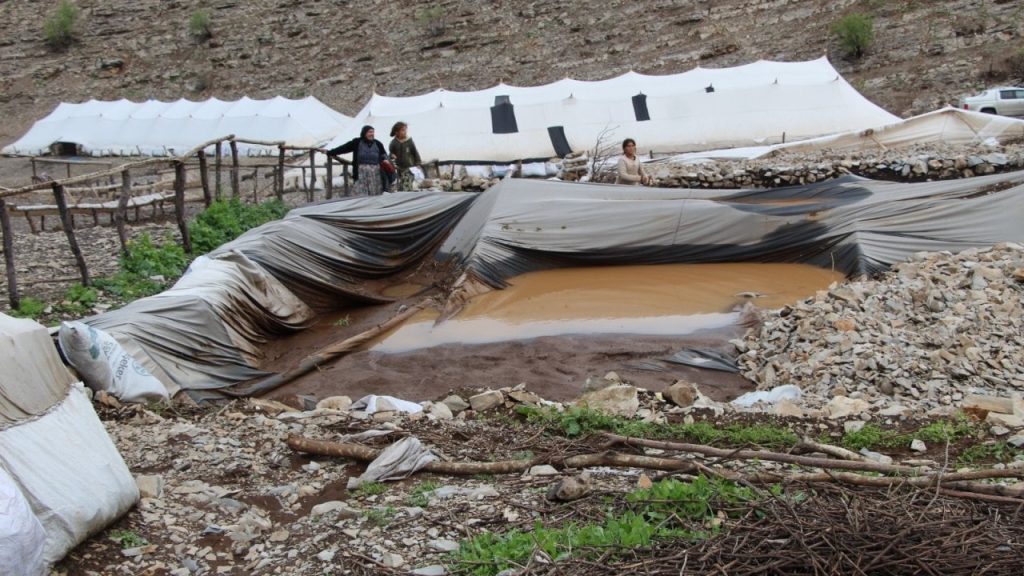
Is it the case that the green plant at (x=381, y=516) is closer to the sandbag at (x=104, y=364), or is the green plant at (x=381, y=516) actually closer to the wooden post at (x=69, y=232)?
the sandbag at (x=104, y=364)

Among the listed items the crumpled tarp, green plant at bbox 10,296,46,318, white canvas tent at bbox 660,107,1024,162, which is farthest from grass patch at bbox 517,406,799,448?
white canvas tent at bbox 660,107,1024,162

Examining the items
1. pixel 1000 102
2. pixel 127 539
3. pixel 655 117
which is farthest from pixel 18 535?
pixel 1000 102

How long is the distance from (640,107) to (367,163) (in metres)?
10.7

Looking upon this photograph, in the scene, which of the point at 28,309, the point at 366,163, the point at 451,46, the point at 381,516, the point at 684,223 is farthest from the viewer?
the point at 451,46

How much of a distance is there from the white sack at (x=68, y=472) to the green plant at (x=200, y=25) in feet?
109

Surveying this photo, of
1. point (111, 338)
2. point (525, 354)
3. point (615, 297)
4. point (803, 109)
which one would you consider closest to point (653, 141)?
point (803, 109)

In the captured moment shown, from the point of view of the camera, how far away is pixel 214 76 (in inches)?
1299

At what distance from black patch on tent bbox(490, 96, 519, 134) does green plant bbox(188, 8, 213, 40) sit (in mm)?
18140

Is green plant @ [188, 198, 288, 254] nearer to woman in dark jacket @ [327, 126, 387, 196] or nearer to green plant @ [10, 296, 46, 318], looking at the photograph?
woman in dark jacket @ [327, 126, 387, 196]

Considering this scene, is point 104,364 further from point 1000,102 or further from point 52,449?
point 1000,102

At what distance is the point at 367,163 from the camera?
1127cm

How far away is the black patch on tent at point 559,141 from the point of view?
65.5 feet

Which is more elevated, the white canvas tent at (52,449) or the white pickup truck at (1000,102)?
the white pickup truck at (1000,102)

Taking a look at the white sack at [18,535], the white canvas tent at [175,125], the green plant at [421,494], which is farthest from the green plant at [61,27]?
the white sack at [18,535]
